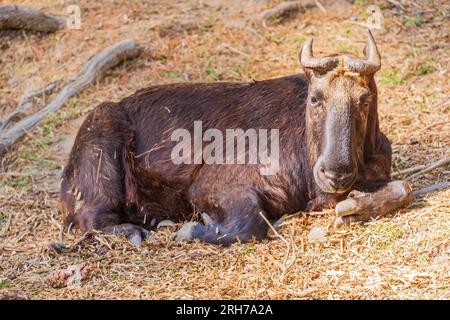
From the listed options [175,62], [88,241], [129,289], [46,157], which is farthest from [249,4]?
[129,289]

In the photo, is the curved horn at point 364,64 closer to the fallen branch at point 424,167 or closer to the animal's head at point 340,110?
the animal's head at point 340,110

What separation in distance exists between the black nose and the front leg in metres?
0.23

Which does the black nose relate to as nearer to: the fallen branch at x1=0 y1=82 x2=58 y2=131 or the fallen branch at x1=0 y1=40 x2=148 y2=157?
the fallen branch at x1=0 y1=40 x2=148 y2=157

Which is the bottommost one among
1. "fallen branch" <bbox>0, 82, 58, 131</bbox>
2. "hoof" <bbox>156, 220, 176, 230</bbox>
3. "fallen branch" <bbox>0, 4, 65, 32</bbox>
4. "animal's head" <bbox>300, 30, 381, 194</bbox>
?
"hoof" <bbox>156, 220, 176, 230</bbox>

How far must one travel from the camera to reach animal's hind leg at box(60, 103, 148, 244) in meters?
6.93

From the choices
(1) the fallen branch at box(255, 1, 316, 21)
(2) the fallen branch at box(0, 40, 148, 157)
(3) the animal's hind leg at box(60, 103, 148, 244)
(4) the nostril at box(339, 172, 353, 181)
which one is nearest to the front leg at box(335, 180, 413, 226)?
(4) the nostril at box(339, 172, 353, 181)

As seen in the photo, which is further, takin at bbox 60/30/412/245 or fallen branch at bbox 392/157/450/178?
fallen branch at bbox 392/157/450/178

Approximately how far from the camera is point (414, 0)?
35.3 feet

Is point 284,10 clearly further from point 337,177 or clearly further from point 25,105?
point 337,177

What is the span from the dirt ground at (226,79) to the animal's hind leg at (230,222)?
151mm

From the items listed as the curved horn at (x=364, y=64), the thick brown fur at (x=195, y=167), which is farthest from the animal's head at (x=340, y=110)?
the thick brown fur at (x=195, y=167)

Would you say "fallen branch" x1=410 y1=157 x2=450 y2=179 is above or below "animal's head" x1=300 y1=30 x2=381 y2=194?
below

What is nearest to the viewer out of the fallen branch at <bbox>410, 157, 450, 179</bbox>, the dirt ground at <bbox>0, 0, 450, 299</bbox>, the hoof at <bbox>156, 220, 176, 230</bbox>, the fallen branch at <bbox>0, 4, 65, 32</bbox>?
the dirt ground at <bbox>0, 0, 450, 299</bbox>
